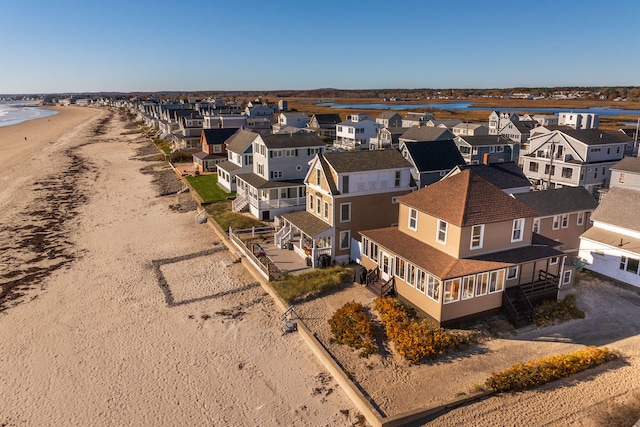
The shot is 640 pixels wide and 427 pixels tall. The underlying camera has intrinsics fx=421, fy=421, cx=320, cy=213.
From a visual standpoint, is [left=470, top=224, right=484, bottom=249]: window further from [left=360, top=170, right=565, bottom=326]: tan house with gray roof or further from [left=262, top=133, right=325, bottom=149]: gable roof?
[left=262, top=133, right=325, bottom=149]: gable roof

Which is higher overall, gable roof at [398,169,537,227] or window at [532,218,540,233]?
gable roof at [398,169,537,227]

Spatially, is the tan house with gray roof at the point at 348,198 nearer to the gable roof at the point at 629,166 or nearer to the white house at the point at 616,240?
the white house at the point at 616,240

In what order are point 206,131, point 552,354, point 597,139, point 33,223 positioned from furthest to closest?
point 206,131
point 597,139
point 33,223
point 552,354

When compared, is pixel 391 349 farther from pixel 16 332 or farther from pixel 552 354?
pixel 16 332

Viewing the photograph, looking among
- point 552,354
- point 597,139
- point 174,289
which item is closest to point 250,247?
point 174,289

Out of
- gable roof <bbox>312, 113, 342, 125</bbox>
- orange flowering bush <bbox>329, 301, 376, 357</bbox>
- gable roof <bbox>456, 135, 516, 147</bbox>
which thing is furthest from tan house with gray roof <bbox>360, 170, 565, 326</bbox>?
gable roof <bbox>312, 113, 342, 125</bbox>
